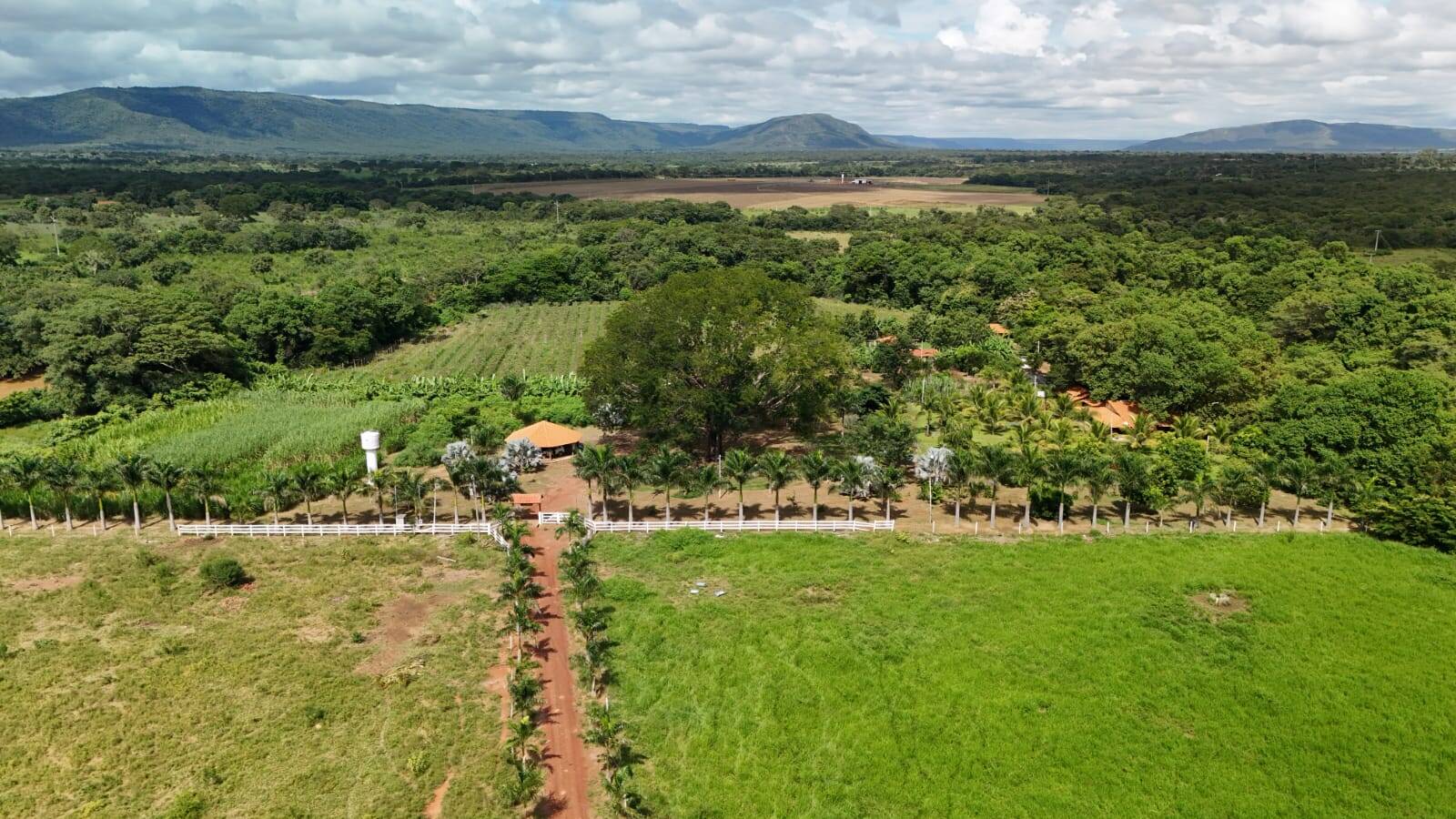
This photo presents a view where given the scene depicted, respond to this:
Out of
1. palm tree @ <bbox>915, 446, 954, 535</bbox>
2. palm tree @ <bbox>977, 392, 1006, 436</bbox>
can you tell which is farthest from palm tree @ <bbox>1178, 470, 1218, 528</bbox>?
palm tree @ <bbox>977, 392, 1006, 436</bbox>

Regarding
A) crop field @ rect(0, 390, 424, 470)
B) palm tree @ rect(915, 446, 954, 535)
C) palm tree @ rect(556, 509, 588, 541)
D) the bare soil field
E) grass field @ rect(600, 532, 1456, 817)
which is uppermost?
the bare soil field

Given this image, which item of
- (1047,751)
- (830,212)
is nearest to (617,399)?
(1047,751)

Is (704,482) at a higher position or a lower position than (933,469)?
higher

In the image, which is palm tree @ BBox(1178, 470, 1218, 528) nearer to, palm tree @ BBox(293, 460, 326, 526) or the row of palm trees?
the row of palm trees

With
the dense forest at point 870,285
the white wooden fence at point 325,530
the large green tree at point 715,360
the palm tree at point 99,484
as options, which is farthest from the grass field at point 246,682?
the dense forest at point 870,285

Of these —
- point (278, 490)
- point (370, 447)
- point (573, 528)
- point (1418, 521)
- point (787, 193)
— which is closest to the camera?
point (1418, 521)

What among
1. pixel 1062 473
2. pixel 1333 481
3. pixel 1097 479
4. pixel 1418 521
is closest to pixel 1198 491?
pixel 1097 479

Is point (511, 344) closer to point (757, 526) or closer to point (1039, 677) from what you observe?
point (757, 526)
